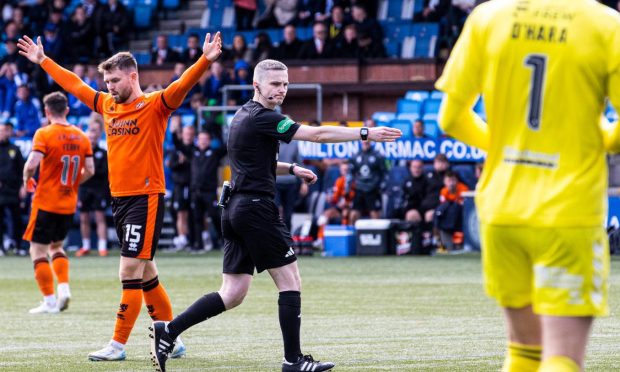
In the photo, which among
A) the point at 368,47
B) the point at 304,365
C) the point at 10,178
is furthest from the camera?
the point at 368,47

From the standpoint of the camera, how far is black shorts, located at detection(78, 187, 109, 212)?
23.5 m

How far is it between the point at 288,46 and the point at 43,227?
546 inches

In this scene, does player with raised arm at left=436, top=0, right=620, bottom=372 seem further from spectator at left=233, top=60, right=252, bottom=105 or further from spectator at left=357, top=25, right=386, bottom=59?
spectator at left=357, top=25, right=386, bottom=59

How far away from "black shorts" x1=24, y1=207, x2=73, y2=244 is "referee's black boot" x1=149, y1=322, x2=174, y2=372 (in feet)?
17.1

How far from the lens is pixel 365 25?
26.3 meters

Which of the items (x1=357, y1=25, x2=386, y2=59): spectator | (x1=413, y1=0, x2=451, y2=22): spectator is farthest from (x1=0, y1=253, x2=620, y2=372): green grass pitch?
(x1=413, y1=0, x2=451, y2=22): spectator

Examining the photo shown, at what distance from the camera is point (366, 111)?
2600cm

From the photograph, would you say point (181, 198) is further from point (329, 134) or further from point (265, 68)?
point (329, 134)

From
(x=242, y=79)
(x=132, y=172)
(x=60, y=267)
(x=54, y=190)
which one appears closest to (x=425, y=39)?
(x=242, y=79)

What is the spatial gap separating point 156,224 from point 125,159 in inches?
19.9

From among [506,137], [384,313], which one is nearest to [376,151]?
[384,313]

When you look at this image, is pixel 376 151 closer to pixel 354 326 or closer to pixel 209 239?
pixel 209 239

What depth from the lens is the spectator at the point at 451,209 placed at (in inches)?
854

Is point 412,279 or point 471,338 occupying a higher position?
point 471,338
